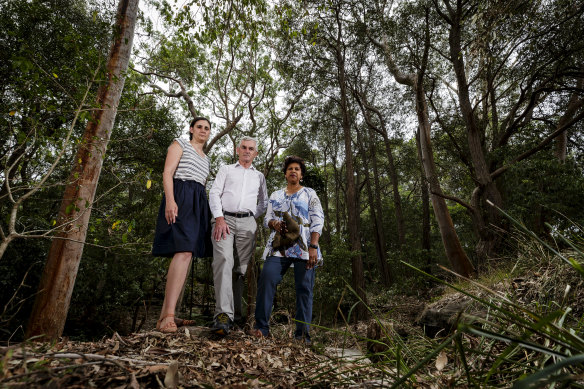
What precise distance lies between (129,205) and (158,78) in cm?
441

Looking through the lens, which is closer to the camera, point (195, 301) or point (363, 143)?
A: point (195, 301)

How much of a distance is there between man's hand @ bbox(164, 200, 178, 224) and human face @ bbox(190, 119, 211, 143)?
0.76 metres

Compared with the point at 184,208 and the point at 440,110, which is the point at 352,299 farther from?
the point at 184,208

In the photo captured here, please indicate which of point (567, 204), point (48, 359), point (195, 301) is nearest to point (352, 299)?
point (567, 204)

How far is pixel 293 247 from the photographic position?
9.98 ft

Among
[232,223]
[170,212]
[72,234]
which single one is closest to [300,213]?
[232,223]

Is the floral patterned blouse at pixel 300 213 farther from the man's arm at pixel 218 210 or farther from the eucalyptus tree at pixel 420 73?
the eucalyptus tree at pixel 420 73

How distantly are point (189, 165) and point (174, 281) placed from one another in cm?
105

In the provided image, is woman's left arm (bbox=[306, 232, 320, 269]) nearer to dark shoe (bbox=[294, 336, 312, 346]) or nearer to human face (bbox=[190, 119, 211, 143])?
dark shoe (bbox=[294, 336, 312, 346])

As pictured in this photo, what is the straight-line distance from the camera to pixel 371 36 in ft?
36.0

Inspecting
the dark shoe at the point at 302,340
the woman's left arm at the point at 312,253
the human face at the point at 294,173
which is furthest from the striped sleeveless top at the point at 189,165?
the dark shoe at the point at 302,340

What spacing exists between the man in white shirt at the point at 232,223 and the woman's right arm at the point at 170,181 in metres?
0.39

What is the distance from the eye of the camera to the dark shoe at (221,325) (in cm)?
248

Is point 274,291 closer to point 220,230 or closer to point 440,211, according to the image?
point 220,230
